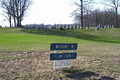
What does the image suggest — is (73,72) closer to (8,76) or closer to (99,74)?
(99,74)

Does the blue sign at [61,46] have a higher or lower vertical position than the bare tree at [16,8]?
lower

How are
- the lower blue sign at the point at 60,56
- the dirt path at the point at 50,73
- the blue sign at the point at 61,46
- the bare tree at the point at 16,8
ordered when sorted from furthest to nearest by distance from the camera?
the bare tree at the point at 16,8, the lower blue sign at the point at 60,56, the blue sign at the point at 61,46, the dirt path at the point at 50,73

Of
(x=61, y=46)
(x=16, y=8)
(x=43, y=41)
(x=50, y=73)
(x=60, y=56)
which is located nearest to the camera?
(x=50, y=73)

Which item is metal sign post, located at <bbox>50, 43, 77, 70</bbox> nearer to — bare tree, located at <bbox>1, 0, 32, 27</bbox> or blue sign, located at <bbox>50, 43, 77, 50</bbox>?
blue sign, located at <bbox>50, 43, 77, 50</bbox>

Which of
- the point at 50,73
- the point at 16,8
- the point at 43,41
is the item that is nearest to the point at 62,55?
the point at 50,73

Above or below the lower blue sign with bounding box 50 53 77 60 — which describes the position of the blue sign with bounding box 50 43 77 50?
above

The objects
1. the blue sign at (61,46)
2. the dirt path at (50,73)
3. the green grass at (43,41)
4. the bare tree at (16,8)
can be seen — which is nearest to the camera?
the dirt path at (50,73)

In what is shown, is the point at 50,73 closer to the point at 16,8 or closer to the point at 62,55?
the point at 62,55

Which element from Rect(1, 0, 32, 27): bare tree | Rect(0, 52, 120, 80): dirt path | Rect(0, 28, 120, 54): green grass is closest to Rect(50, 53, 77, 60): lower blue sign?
Rect(0, 52, 120, 80): dirt path

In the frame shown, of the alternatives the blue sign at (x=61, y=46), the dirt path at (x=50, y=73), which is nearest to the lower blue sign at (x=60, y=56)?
the blue sign at (x=61, y=46)

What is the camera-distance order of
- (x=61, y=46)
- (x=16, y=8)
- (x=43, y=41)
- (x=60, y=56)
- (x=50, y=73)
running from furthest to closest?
1. (x=16, y=8)
2. (x=43, y=41)
3. (x=60, y=56)
4. (x=61, y=46)
5. (x=50, y=73)

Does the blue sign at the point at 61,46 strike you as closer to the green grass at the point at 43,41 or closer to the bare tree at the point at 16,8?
the green grass at the point at 43,41

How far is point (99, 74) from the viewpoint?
17.6 feet

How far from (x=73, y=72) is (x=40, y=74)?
54.6 inches
